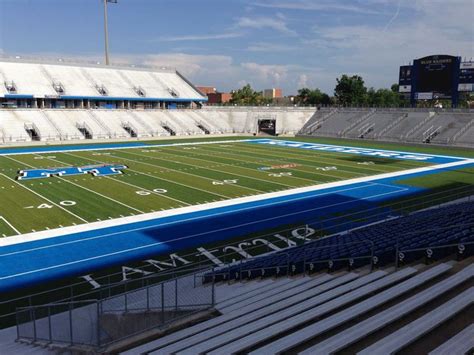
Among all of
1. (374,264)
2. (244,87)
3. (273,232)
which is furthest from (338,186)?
(244,87)

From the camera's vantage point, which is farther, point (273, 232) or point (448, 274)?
point (273, 232)

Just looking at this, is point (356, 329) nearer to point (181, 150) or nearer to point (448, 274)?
point (448, 274)

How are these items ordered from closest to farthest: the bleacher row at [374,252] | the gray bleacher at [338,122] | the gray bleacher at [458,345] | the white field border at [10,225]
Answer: the gray bleacher at [458,345] → the bleacher row at [374,252] → the white field border at [10,225] → the gray bleacher at [338,122]

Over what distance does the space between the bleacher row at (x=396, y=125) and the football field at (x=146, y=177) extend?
50.0 feet

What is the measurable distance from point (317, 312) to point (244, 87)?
87.4 meters

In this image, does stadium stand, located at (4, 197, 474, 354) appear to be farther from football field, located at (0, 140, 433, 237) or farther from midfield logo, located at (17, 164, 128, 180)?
midfield logo, located at (17, 164, 128, 180)

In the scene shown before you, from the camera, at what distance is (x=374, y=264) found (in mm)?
8867

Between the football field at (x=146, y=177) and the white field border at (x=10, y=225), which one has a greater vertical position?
the football field at (x=146, y=177)

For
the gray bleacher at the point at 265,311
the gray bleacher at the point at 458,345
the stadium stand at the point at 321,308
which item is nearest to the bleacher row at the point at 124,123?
the stadium stand at the point at 321,308

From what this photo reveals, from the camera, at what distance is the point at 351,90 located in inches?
3177

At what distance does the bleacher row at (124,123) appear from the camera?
47.2 meters

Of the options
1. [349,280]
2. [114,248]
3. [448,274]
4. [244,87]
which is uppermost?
[244,87]

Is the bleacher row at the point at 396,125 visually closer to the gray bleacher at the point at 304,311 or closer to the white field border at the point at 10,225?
the white field border at the point at 10,225

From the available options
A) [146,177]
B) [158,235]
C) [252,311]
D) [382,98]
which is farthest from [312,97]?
[252,311]
